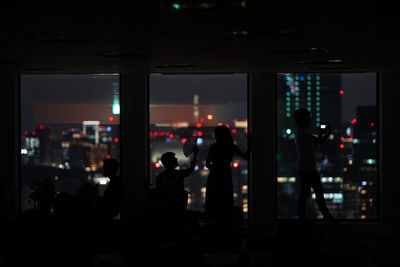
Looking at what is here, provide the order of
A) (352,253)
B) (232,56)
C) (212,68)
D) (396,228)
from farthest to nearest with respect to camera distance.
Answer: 1. (396,228)
2. (212,68)
3. (232,56)
4. (352,253)

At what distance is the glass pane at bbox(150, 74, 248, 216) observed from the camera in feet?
30.6

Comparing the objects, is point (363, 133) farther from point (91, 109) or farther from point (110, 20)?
point (110, 20)

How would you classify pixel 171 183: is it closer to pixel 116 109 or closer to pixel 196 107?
pixel 196 107

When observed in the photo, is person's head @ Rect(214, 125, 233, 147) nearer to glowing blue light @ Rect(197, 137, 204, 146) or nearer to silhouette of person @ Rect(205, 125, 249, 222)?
silhouette of person @ Rect(205, 125, 249, 222)

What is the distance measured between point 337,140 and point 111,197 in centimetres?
366

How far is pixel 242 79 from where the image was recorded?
932cm

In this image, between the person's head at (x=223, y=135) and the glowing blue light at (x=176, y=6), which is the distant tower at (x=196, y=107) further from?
the glowing blue light at (x=176, y=6)

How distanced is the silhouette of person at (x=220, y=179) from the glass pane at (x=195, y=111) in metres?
1.60

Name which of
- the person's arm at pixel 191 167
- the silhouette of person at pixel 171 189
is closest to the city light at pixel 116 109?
the person's arm at pixel 191 167

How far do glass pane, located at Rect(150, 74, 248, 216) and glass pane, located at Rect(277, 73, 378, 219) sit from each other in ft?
1.90

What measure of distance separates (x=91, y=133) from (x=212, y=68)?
2488mm

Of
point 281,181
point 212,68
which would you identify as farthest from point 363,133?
point 212,68

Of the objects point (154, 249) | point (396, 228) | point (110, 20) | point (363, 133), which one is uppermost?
point (110, 20)

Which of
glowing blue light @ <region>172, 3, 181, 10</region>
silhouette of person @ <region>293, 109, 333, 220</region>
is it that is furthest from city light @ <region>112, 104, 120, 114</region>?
glowing blue light @ <region>172, 3, 181, 10</region>
